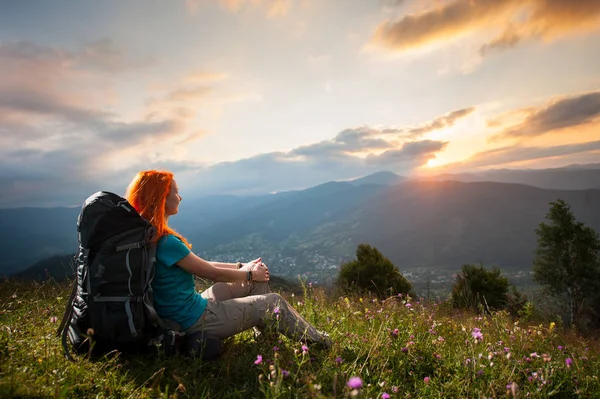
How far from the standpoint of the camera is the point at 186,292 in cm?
356

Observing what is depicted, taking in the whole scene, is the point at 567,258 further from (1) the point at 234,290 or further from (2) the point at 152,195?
(2) the point at 152,195

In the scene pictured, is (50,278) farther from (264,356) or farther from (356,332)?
(356,332)

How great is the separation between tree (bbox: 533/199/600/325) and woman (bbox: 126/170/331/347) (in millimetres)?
43144

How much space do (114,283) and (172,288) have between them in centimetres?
58

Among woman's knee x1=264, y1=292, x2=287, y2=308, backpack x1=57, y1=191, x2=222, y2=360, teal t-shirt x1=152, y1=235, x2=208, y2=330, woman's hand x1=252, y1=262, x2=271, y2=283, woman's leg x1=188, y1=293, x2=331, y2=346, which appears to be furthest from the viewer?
woman's hand x1=252, y1=262, x2=271, y2=283

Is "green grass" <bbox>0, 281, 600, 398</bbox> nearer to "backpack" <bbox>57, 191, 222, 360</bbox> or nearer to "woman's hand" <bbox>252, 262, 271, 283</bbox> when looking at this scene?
"backpack" <bbox>57, 191, 222, 360</bbox>

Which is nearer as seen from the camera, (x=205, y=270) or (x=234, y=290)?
(x=205, y=270)

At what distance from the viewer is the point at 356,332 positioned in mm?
4086

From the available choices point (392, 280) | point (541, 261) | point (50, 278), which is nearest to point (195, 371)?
point (50, 278)

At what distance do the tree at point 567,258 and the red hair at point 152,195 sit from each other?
4404 cm

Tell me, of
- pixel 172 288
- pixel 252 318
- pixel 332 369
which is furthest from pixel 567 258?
pixel 172 288

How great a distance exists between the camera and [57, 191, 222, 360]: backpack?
3.14 m

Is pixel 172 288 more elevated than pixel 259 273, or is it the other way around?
pixel 172 288

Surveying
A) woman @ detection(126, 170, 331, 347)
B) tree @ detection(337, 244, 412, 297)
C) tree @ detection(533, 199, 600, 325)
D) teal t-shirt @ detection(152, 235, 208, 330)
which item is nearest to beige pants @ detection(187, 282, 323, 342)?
woman @ detection(126, 170, 331, 347)
